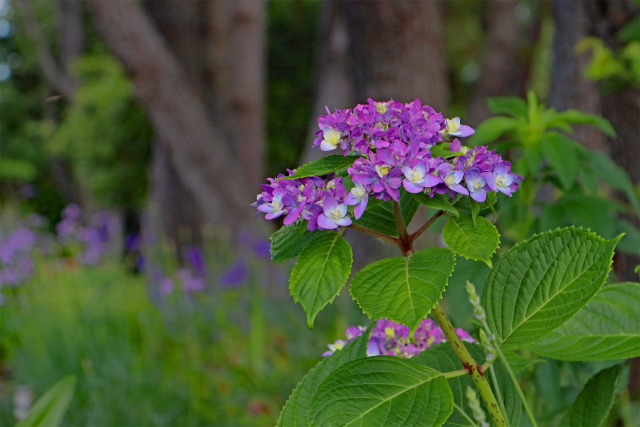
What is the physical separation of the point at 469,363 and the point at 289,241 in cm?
22

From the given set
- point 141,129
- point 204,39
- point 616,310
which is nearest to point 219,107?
point 204,39

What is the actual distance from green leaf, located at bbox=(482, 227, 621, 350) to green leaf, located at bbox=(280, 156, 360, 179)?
0.20 metres

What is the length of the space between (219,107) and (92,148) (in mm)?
7032

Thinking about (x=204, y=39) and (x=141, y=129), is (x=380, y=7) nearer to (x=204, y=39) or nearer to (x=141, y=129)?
(x=204, y=39)

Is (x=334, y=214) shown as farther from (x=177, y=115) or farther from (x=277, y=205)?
(x=177, y=115)

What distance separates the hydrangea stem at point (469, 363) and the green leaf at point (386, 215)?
0.10 m

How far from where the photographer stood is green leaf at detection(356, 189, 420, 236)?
2.27ft

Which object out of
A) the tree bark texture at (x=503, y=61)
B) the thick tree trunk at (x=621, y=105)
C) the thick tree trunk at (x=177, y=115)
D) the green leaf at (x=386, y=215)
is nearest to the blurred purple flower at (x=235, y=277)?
the thick tree trunk at (x=177, y=115)

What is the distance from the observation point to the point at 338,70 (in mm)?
6629

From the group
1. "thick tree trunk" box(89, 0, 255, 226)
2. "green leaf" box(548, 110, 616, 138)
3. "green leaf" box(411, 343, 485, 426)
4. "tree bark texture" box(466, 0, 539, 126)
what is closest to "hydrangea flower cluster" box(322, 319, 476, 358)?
"green leaf" box(411, 343, 485, 426)

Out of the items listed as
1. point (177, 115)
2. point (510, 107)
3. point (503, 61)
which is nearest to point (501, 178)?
point (510, 107)

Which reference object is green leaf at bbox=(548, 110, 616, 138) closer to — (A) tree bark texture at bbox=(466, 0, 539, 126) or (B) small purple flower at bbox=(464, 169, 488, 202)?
(B) small purple flower at bbox=(464, 169, 488, 202)

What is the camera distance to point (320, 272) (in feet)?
2.04

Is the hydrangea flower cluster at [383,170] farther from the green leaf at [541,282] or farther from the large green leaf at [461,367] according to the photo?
the large green leaf at [461,367]
